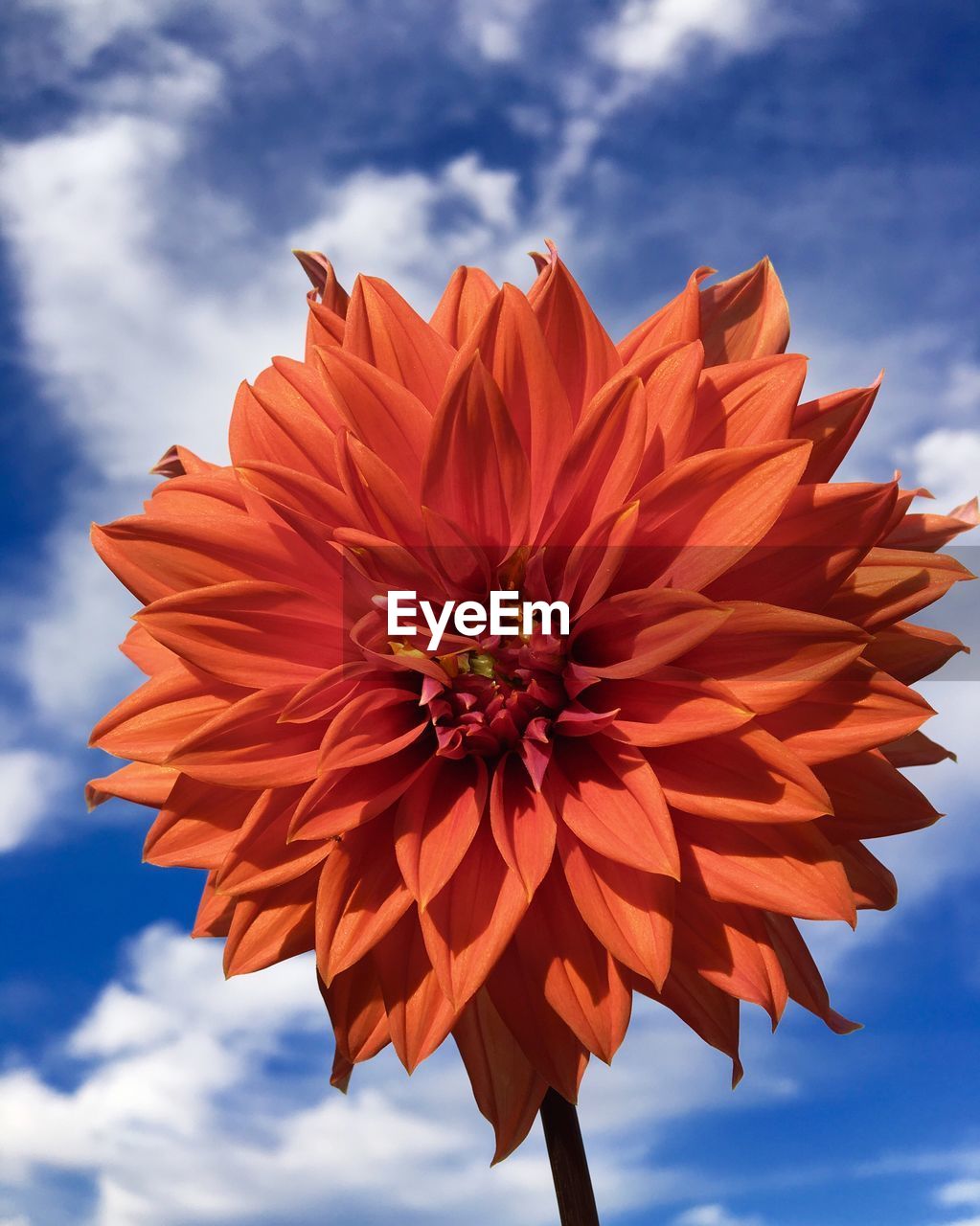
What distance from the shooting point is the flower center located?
2279mm

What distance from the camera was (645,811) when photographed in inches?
83.6

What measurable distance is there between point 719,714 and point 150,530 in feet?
4.11

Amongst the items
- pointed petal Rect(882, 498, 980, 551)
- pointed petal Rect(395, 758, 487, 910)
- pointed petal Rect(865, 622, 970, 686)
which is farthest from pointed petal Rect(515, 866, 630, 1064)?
pointed petal Rect(882, 498, 980, 551)

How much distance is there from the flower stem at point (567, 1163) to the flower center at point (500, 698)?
78 cm

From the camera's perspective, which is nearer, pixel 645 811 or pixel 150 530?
pixel 645 811

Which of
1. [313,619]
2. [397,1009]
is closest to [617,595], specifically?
[313,619]

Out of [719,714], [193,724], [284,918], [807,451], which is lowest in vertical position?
[284,918]

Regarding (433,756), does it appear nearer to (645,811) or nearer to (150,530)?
(645,811)

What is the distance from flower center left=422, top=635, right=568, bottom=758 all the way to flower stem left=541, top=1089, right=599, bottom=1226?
2.56 feet

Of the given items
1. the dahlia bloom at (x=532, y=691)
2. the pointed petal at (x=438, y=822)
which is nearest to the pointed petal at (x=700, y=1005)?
the dahlia bloom at (x=532, y=691)

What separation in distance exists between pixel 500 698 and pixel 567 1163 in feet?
3.21

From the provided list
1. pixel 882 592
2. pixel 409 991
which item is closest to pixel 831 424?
pixel 882 592

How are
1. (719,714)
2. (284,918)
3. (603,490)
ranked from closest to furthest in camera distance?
1. (719,714)
2. (603,490)
3. (284,918)

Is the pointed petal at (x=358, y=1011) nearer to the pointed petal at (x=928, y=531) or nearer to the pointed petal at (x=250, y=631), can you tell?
the pointed petal at (x=250, y=631)
